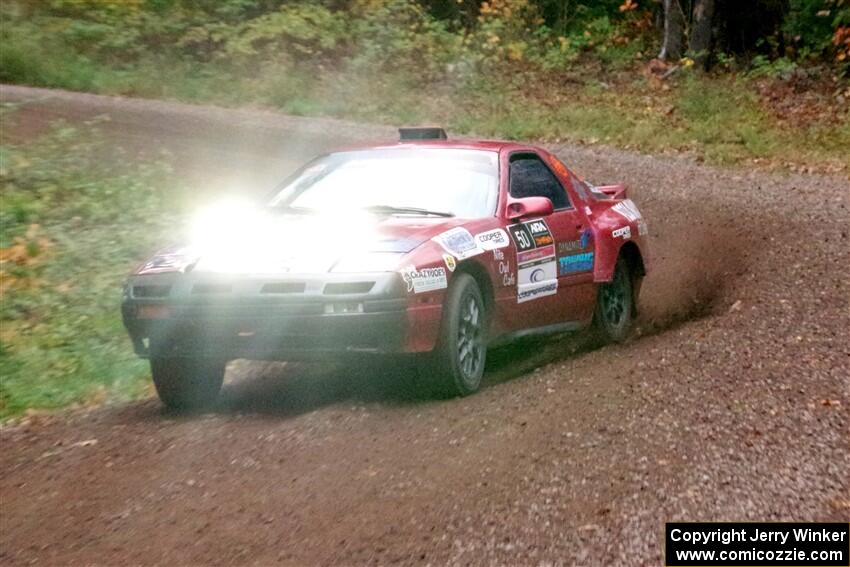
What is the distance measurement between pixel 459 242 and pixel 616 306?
106 inches

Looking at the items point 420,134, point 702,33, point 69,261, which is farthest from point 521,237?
point 702,33

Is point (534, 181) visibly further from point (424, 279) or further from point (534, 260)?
point (424, 279)

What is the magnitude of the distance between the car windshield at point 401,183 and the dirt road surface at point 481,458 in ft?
3.64

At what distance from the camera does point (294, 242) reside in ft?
23.7

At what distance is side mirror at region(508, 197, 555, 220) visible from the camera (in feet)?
26.7

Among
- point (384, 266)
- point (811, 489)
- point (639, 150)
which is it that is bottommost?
point (639, 150)

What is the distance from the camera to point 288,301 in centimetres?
678

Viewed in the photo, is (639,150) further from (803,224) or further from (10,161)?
(10,161)

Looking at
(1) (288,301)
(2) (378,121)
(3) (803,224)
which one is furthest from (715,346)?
(2) (378,121)

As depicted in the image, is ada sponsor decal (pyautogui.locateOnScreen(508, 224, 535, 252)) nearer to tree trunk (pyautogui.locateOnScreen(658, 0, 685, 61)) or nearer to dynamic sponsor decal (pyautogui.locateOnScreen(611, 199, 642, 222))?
dynamic sponsor decal (pyautogui.locateOnScreen(611, 199, 642, 222))

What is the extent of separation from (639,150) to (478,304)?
14276 mm

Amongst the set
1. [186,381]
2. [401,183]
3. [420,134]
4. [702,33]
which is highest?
[420,134]

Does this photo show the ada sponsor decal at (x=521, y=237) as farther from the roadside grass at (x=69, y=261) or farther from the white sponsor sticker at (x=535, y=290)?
the roadside grass at (x=69, y=261)

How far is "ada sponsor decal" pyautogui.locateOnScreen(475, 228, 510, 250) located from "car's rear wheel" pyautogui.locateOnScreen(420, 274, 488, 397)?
0.93 feet
